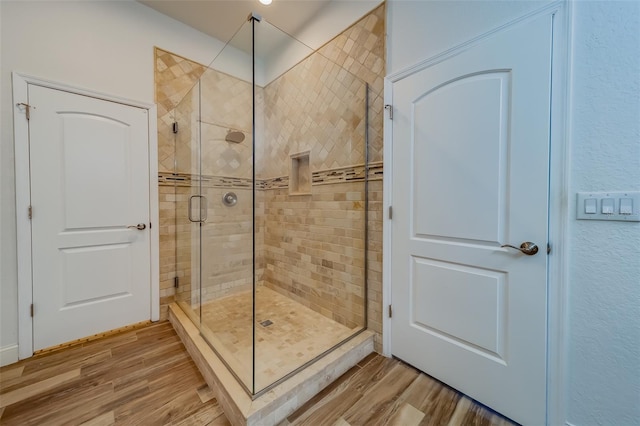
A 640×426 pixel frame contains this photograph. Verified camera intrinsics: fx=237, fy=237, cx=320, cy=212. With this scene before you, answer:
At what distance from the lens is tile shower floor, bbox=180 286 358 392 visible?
4.72 ft

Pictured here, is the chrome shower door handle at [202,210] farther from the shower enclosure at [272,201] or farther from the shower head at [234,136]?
the shower head at [234,136]

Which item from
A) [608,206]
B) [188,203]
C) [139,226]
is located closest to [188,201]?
[188,203]

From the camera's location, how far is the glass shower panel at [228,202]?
1.67 m

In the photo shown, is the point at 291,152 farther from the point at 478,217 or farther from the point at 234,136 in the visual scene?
the point at 478,217

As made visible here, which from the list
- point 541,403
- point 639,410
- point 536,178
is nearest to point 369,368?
point 541,403

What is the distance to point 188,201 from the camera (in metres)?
2.31

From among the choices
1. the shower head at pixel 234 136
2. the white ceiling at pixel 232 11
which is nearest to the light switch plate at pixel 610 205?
the shower head at pixel 234 136

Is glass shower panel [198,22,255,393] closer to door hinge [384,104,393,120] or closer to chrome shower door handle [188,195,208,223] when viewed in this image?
chrome shower door handle [188,195,208,223]

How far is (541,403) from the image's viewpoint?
3.76ft

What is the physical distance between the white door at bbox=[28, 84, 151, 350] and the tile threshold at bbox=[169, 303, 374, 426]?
0.84 m

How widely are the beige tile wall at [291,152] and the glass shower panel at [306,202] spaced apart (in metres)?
0.01

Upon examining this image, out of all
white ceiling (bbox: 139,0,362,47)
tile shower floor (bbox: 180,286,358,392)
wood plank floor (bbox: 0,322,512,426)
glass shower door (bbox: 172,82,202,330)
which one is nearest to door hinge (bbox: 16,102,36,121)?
glass shower door (bbox: 172,82,202,330)

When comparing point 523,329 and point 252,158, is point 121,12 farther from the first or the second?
point 523,329

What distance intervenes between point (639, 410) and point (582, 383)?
157mm
